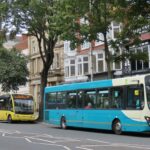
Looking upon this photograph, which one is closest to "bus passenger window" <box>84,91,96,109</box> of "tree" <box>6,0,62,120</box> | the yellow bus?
"tree" <box>6,0,62,120</box>

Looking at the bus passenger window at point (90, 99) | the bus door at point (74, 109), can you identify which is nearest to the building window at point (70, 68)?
the bus door at point (74, 109)

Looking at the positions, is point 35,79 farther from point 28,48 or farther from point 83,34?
point 83,34

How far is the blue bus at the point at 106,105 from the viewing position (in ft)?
76.0

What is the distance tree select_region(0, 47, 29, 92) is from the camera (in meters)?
54.4

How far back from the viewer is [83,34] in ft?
100

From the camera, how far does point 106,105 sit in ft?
84.5

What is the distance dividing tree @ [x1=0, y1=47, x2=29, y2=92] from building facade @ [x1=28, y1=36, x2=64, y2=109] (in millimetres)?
5646

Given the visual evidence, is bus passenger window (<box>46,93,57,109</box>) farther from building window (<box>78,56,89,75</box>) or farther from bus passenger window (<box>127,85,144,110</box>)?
building window (<box>78,56,89,75</box>)

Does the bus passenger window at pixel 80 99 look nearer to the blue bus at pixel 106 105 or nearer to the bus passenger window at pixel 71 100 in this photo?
the blue bus at pixel 106 105

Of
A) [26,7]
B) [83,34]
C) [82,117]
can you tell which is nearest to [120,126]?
[82,117]

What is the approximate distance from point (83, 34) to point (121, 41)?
2.66 m

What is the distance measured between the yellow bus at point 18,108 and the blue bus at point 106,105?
8.80m

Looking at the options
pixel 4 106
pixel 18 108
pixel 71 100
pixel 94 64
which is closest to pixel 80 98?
pixel 71 100

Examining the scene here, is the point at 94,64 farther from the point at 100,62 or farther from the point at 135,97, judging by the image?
the point at 135,97
